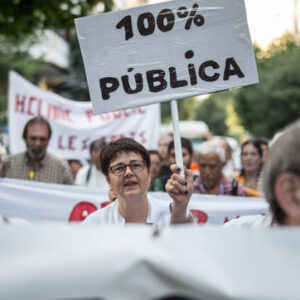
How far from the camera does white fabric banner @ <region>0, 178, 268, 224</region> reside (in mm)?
4242

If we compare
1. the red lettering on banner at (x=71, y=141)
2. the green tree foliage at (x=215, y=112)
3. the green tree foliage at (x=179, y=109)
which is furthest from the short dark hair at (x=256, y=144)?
the green tree foliage at (x=215, y=112)

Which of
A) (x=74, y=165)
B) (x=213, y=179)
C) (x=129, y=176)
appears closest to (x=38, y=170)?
(x=213, y=179)

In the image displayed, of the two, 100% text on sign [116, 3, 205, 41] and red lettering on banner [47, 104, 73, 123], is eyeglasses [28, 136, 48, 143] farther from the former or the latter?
red lettering on banner [47, 104, 73, 123]

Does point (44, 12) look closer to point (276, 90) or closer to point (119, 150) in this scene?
point (119, 150)

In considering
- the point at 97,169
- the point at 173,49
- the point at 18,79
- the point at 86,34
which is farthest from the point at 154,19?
the point at 18,79

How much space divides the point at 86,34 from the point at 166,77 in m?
0.50

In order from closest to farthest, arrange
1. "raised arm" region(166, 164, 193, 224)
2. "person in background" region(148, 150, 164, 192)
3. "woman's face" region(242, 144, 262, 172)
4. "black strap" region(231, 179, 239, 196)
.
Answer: "raised arm" region(166, 164, 193, 224) → "black strap" region(231, 179, 239, 196) → "person in background" region(148, 150, 164, 192) → "woman's face" region(242, 144, 262, 172)

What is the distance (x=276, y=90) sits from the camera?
3534 cm

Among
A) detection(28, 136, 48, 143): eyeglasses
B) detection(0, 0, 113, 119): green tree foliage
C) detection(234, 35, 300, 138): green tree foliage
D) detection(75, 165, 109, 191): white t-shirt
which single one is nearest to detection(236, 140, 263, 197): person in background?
detection(75, 165, 109, 191): white t-shirt

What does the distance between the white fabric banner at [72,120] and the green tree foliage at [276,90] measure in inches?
1088

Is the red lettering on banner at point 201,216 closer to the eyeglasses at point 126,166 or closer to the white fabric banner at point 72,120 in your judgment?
the eyeglasses at point 126,166

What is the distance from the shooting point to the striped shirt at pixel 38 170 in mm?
5094

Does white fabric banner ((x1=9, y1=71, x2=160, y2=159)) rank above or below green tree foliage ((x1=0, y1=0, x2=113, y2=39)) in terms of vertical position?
below

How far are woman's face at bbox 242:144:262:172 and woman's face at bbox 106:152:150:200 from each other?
309 cm
